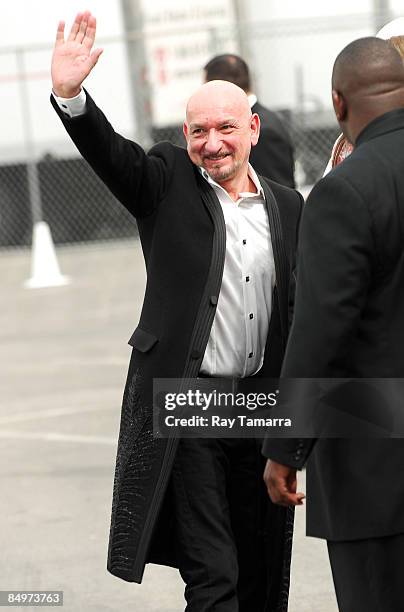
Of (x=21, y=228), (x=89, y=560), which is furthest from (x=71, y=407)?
(x=21, y=228)

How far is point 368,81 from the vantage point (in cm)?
323

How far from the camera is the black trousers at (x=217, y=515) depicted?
4055 millimetres

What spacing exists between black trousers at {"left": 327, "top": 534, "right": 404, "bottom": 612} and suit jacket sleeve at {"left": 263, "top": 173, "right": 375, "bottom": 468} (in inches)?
11.3

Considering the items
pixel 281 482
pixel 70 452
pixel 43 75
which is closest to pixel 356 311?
pixel 281 482

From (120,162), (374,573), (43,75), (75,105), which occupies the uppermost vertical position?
(75,105)

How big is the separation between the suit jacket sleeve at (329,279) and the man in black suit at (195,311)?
2.97ft

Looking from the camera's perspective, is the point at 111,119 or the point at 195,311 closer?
the point at 195,311

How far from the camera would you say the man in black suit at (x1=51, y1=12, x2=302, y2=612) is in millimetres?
4059

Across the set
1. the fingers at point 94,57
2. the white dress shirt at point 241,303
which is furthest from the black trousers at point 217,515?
the fingers at point 94,57

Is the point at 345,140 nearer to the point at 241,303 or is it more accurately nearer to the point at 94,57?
the point at 241,303

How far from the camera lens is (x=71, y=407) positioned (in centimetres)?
870

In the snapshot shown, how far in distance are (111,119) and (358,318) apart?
14.5 m

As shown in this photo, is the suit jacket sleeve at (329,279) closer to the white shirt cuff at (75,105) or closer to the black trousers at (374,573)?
the black trousers at (374,573)

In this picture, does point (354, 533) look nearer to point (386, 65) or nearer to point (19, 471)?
point (386, 65)
